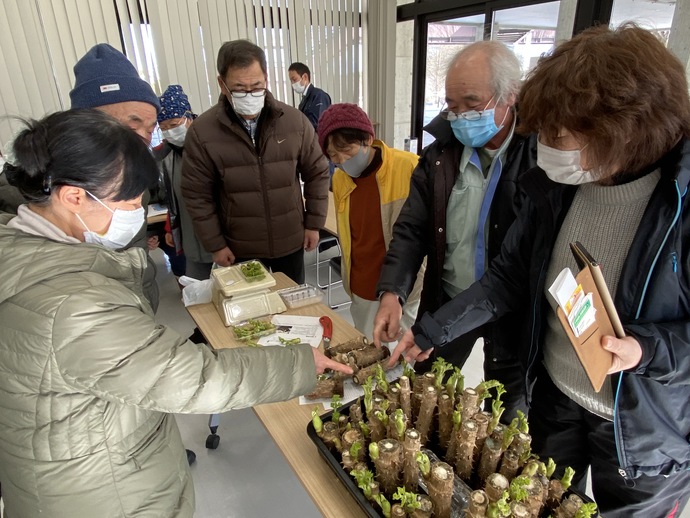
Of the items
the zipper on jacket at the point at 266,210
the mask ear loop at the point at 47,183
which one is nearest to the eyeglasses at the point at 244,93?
the zipper on jacket at the point at 266,210

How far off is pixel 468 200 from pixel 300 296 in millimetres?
811

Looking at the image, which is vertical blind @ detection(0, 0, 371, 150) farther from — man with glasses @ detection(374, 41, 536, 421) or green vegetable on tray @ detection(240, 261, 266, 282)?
man with glasses @ detection(374, 41, 536, 421)

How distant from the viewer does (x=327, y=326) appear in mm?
1626

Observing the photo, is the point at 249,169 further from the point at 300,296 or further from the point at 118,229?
the point at 118,229

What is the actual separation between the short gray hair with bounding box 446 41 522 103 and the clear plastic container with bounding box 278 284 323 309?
3.41 ft

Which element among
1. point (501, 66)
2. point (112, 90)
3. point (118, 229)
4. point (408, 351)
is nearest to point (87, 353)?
point (118, 229)

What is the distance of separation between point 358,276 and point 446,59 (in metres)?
1.00

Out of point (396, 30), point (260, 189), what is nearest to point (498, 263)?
point (260, 189)

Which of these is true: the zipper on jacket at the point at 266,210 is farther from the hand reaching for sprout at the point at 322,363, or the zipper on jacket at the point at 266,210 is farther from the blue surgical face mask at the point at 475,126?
the hand reaching for sprout at the point at 322,363

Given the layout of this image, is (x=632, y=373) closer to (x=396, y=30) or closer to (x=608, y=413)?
(x=608, y=413)

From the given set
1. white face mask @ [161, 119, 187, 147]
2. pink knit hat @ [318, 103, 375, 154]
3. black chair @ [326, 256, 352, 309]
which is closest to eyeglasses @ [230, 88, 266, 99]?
pink knit hat @ [318, 103, 375, 154]

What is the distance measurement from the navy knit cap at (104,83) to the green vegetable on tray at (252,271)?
77cm

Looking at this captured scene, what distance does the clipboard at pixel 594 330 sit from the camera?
2.52ft

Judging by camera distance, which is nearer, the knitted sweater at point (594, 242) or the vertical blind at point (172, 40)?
the knitted sweater at point (594, 242)
